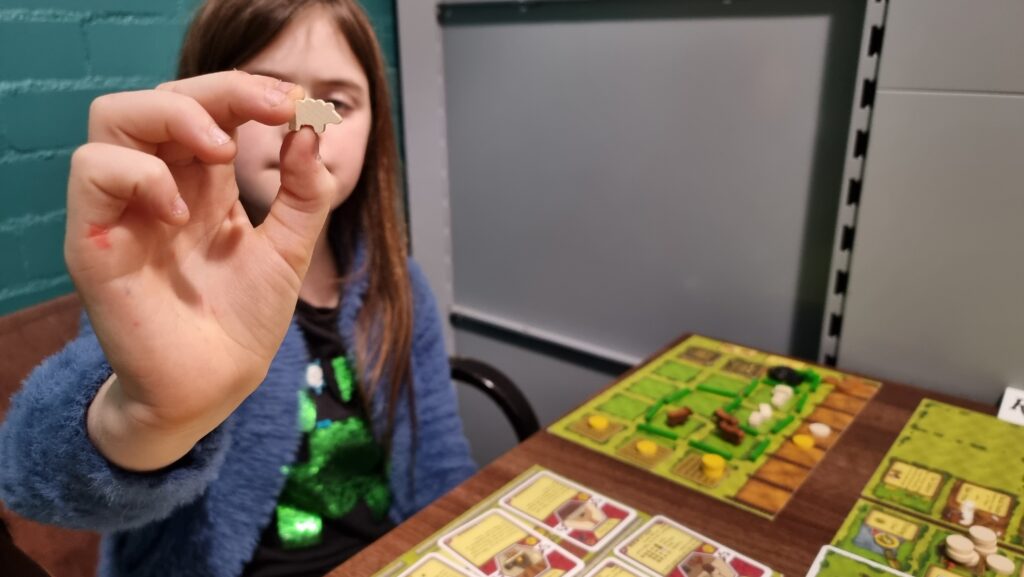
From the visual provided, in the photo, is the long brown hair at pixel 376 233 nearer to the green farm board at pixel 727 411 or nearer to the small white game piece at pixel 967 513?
→ the green farm board at pixel 727 411

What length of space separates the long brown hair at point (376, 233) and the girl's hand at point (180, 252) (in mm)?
402

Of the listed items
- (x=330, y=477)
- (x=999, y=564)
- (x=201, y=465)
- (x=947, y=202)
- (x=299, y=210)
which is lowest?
(x=330, y=477)

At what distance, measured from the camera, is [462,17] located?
4.86ft

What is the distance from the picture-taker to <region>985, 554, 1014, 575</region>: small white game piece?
611 millimetres

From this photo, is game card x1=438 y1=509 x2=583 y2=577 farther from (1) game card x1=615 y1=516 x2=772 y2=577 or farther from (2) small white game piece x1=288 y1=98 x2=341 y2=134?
(2) small white game piece x1=288 y1=98 x2=341 y2=134

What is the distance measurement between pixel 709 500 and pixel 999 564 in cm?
24

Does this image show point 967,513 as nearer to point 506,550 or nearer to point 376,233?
point 506,550

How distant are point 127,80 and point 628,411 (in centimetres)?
86

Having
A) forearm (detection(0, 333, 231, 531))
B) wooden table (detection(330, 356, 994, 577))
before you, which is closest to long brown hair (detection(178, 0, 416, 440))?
wooden table (detection(330, 356, 994, 577))

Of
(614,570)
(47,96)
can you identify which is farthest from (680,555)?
(47,96)

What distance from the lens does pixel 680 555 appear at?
64 cm

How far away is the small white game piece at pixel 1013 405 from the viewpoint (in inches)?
34.0

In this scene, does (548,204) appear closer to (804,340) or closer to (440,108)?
(440,108)

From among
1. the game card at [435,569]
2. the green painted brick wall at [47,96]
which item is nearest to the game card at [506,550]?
the game card at [435,569]
